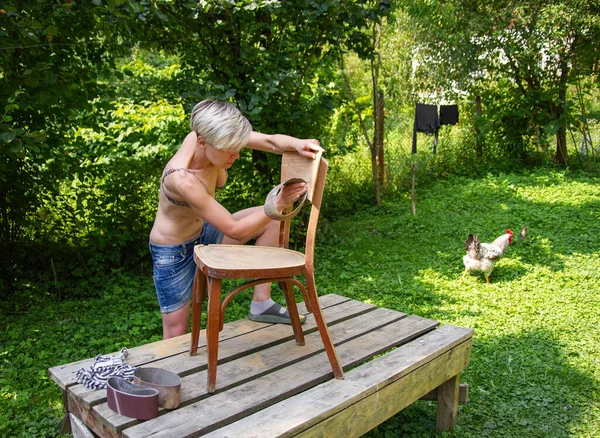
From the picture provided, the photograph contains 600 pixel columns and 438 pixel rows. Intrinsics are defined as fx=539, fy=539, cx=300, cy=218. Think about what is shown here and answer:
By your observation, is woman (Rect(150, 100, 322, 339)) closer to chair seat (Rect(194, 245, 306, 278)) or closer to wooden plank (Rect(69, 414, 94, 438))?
chair seat (Rect(194, 245, 306, 278))

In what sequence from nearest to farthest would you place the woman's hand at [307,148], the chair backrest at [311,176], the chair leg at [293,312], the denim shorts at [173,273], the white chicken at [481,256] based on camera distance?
1. the chair backrest at [311,176]
2. the woman's hand at [307,148]
3. the chair leg at [293,312]
4. the denim shorts at [173,273]
5. the white chicken at [481,256]

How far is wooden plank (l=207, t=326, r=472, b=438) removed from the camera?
192 cm

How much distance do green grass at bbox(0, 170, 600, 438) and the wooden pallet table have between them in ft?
1.67

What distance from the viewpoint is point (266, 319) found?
117 inches

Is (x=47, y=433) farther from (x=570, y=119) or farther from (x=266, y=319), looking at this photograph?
(x=570, y=119)

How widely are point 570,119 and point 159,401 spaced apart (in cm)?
926

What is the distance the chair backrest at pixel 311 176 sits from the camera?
7.46 ft

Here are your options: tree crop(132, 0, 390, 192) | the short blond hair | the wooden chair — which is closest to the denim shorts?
the wooden chair

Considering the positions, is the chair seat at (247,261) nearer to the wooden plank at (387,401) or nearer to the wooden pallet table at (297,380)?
the wooden pallet table at (297,380)

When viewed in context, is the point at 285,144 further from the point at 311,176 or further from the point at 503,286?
the point at 503,286

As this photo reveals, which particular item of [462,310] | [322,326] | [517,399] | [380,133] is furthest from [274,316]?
[380,133]

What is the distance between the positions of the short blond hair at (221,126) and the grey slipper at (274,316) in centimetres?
97

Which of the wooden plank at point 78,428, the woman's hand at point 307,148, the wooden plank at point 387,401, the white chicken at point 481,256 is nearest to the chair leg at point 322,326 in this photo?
the wooden plank at point 387,401

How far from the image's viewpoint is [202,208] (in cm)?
248
